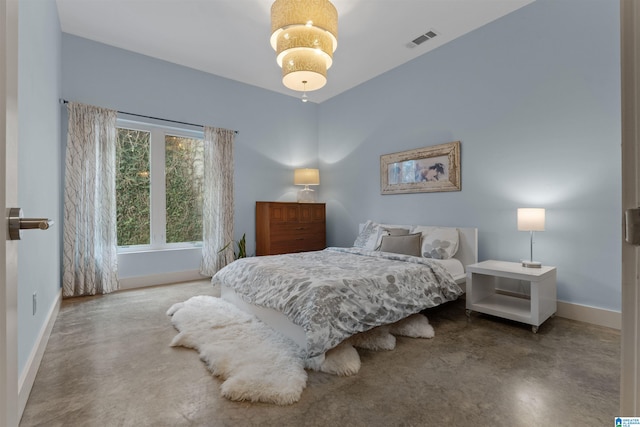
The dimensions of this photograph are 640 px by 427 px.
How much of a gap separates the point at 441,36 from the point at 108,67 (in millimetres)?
4175

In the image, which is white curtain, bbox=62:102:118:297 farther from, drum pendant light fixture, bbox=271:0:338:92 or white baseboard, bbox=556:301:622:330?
white baseboard, bbox=556:301:622:330

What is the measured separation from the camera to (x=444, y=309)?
3.17m

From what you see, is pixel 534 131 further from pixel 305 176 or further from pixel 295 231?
pixel 295 231

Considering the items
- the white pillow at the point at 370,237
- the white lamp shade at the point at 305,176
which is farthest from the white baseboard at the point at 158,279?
the white pillow at the point at 370,237

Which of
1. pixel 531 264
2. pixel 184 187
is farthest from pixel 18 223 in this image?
pixel 184 187

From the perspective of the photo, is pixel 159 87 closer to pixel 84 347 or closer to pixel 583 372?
pixel 84 347

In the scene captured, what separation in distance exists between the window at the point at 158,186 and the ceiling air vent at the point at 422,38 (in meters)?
3.25

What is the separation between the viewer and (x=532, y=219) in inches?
107

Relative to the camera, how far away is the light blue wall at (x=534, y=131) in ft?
8.61

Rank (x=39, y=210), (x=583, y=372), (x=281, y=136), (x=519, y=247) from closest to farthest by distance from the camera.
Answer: (x=583, y=372)
(x=39, y=210)
(x=519, y=247)
(x=281, y=136)

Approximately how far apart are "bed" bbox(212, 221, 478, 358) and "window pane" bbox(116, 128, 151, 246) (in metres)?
1.74

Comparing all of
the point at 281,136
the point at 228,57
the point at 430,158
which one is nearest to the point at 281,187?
the point at 281,136

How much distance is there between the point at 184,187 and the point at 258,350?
3.19m

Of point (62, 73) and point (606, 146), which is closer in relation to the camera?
point (606, 146)
